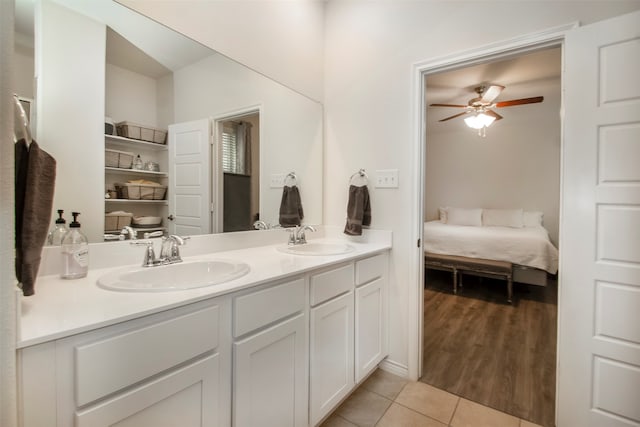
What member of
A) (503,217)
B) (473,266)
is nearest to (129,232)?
(473,266)

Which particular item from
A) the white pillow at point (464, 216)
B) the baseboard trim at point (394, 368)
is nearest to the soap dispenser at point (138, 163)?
the baseboard trim at point (394, 368)

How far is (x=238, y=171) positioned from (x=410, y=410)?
5.60 ft

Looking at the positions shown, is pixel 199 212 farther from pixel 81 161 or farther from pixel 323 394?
pixel 323 394

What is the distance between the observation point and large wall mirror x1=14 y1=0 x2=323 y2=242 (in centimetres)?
104

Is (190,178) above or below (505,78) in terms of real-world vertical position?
below

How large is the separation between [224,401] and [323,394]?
1.93 feet

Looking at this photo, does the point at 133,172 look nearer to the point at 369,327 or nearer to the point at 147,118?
the point at 147,118

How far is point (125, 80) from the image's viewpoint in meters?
1.23

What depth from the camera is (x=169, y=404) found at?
2.73 feet

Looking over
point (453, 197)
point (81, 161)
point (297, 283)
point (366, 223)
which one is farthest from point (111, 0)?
point (453, 197)

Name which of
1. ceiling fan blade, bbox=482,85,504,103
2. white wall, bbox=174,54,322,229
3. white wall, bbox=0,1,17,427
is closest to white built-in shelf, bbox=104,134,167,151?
white wall, bbox=174,54,322,229

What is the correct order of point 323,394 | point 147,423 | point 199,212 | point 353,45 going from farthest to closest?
point 353,45, point 199,212, point 323,394, point 147,423

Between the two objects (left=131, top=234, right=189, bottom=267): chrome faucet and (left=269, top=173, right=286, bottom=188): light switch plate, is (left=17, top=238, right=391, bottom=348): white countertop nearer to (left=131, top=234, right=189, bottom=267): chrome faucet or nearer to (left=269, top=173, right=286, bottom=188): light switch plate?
(left=131, top=234, right=189, bottom=267): chrome faucet

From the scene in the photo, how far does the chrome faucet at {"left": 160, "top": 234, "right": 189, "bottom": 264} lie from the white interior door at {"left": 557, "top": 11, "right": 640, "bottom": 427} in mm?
1868
